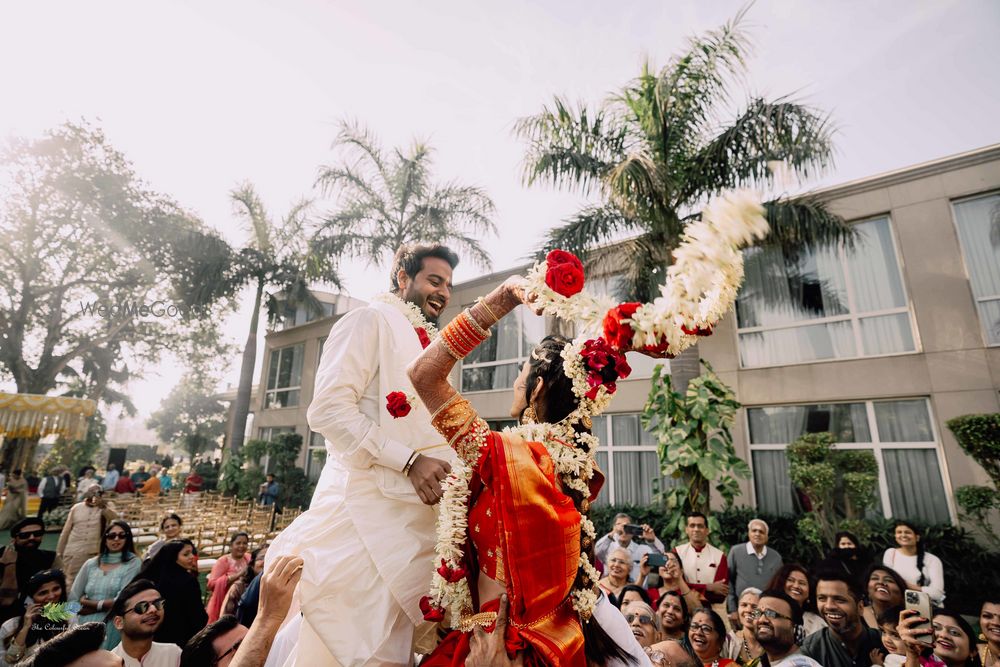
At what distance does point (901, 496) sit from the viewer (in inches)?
366

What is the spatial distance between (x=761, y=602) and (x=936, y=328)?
825 centimetres

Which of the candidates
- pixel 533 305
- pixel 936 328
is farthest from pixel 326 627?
pixel 936 328

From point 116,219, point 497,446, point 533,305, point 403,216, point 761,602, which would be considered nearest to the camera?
point 533,305

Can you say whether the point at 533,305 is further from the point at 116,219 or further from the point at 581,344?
the point at 116,219

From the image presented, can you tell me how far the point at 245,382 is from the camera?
2000 centimetres

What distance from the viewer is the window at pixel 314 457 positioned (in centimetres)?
1909

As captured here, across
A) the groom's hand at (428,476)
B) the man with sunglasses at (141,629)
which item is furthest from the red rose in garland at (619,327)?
the man with sunglasses at (141,629)

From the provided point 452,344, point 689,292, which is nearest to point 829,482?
point 689,292

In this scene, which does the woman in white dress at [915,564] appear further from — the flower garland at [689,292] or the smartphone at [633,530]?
the flower garland at [689,292]

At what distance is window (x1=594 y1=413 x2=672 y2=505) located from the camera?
12305 mm

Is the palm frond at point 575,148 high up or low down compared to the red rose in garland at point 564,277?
up

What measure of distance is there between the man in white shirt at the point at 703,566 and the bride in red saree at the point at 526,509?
16.0 feet

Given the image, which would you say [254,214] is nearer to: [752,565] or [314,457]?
[314,457]

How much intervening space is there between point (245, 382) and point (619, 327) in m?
21.2
